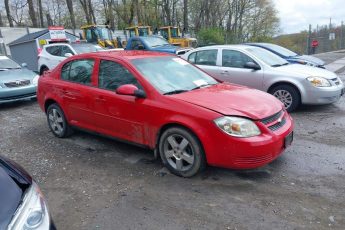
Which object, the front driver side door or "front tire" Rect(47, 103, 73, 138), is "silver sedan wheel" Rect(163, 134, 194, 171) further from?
the front driver side door

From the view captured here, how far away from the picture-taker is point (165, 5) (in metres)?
37.0

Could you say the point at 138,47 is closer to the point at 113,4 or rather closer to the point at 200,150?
the point at 200,150

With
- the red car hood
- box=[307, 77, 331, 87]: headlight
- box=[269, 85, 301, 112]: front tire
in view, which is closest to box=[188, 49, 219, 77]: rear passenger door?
box=[269, 85, 301, 112]: front tire

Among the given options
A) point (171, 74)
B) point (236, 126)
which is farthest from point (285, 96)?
point (236, 126)

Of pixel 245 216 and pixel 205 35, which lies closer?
pixel 245 216

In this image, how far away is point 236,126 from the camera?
3.67 m

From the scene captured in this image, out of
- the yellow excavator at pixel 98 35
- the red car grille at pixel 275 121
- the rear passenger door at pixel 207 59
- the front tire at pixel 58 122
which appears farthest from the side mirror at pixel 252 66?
the yellow excavator at pixel 98 35

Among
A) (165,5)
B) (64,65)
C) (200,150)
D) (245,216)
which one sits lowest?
(245,216)

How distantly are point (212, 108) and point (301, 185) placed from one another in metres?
1.39

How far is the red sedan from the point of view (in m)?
3.72

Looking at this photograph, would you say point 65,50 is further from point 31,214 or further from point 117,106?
point 31,214

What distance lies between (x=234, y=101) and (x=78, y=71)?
2.68 meters

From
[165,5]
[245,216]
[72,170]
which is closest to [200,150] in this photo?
[245,216]

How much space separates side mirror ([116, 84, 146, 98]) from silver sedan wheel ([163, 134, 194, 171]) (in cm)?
68
